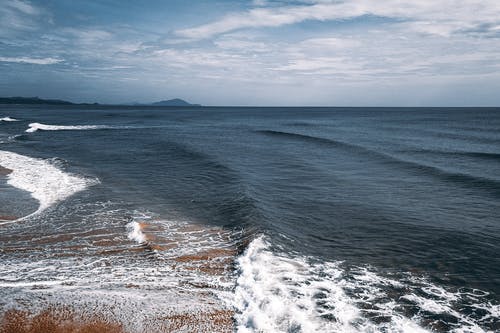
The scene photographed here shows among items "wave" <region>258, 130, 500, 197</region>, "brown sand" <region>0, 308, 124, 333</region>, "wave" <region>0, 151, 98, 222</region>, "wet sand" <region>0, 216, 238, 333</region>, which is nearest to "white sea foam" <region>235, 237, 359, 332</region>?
"wet sand" <region>0, 216, 238, 333</region>

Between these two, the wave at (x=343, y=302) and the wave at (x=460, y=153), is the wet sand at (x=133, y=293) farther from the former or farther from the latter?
the wave at (x=460, y=153)

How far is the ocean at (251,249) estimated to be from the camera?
7.73 meters

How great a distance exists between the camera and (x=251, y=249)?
11.1 meters

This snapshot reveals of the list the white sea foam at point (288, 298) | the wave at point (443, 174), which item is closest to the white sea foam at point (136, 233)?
the white sea foam at point (288, 298)

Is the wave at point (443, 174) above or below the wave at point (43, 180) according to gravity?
above

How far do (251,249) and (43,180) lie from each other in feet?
48.7

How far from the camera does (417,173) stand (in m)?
23.0

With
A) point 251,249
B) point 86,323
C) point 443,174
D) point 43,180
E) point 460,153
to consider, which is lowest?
point 86,323

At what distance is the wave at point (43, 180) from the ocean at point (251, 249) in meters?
0.11

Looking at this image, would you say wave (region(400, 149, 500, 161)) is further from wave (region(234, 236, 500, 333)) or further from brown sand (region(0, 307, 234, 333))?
brown sand (region(0, 307, 234, 333))

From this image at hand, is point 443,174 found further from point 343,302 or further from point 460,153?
point 343,302

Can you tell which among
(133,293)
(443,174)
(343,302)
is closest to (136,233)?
(133,293)

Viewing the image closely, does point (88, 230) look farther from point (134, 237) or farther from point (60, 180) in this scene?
point (60, 180)

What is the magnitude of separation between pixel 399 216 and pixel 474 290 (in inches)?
223
